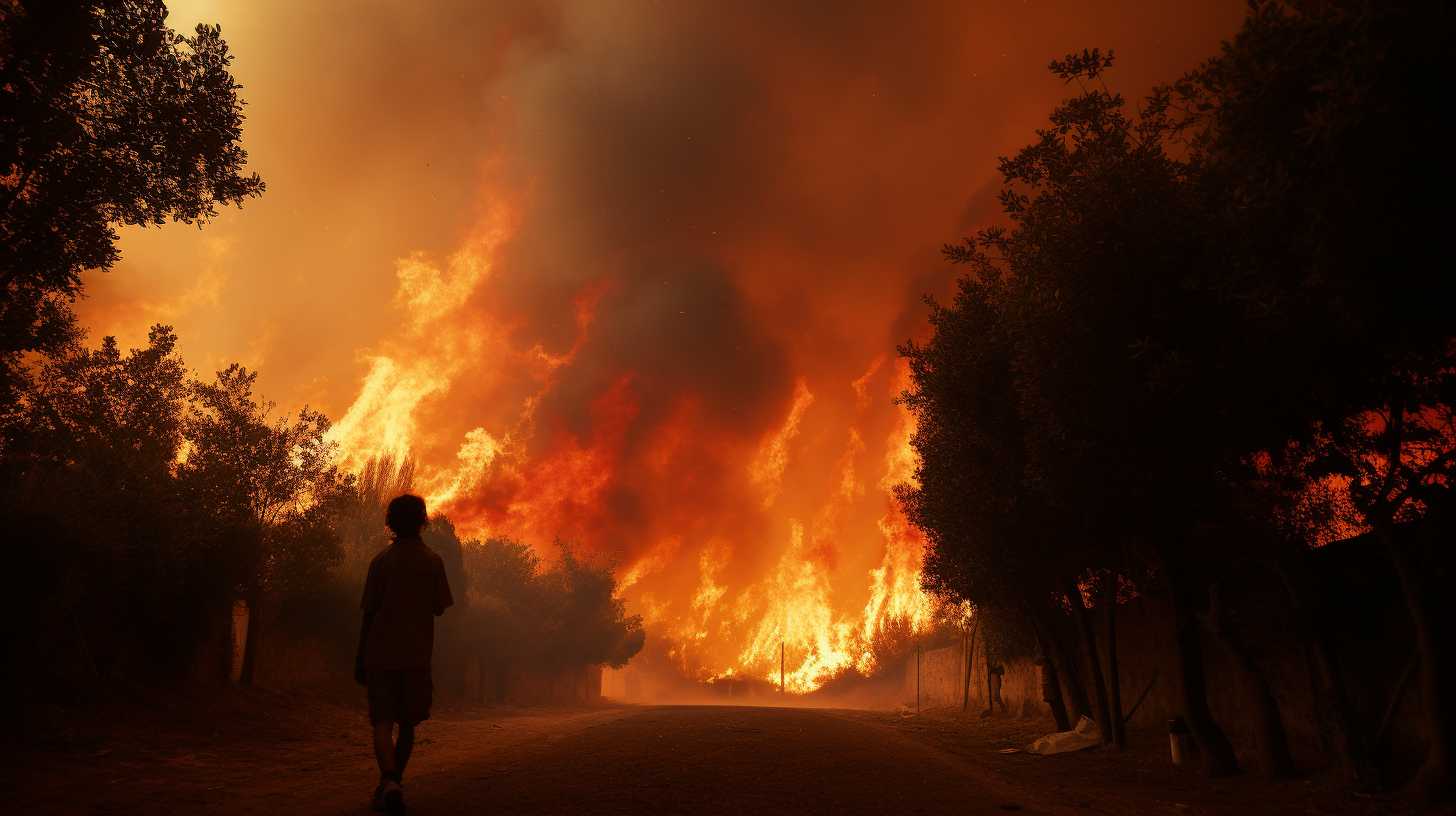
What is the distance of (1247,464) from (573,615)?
182 feet

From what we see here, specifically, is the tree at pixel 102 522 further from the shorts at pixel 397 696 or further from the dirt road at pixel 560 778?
the shorts at pixel 397 696

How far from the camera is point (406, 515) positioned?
781 cm

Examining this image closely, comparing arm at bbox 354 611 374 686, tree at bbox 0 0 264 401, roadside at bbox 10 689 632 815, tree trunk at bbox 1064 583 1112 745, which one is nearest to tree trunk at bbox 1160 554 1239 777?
tree trunk at bbox 1064 583 1112 745

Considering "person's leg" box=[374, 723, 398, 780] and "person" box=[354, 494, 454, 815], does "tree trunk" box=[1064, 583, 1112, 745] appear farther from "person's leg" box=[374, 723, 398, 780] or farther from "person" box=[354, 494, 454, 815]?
"person's leg" box=[374, 723, 398, 780]

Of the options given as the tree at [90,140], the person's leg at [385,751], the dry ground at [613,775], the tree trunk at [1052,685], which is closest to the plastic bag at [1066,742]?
the dry ground at [613,775]

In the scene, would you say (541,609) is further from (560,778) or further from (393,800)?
(393,800)

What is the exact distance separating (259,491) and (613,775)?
60.4 ft

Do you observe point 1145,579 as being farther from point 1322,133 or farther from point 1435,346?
point 1322,133

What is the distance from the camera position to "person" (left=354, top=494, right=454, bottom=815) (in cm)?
707

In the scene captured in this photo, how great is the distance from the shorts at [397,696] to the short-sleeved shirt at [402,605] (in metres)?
0.10

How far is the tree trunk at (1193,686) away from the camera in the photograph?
12977 mm

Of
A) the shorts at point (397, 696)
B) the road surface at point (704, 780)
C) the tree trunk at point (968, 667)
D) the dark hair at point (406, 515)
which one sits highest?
the dark hair at point (406, 515)

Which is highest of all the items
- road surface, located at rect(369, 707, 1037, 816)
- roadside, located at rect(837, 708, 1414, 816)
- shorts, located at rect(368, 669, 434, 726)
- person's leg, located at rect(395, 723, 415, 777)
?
shorts, located at rect(368, 669, 434, 726)

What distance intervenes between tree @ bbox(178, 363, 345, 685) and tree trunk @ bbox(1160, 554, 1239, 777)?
2271 cm
